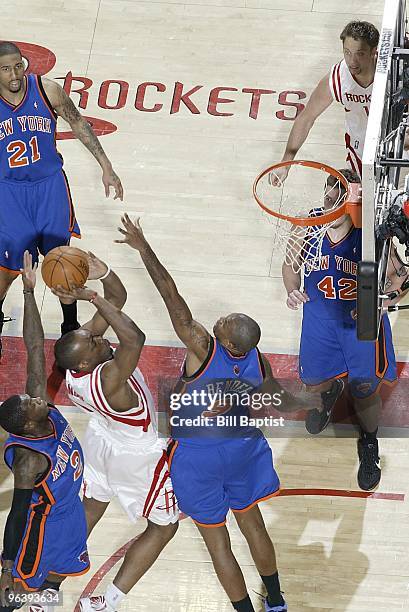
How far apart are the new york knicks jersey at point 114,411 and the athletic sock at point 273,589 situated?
92 centimetres

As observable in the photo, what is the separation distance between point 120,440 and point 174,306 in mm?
724

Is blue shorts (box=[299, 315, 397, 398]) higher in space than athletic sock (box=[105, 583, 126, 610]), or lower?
higher

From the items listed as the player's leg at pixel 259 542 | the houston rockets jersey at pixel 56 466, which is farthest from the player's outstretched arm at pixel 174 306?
the player's leg at pixel 259 542

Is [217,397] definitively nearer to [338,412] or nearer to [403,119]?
[338,412]

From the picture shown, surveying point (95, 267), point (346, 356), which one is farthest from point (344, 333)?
point (95, 267)

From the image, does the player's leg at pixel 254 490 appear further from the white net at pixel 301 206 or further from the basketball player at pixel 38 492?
the white net at pixel 301 206

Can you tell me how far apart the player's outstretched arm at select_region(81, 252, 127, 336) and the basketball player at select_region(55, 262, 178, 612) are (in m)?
0.36

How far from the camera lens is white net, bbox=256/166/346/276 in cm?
649

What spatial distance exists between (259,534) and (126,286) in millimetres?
2417

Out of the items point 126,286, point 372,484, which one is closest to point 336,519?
point 372,484

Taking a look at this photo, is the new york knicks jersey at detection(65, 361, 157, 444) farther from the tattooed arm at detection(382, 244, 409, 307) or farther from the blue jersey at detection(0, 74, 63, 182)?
the blue jersey at detection(0, 74, 63, 182)

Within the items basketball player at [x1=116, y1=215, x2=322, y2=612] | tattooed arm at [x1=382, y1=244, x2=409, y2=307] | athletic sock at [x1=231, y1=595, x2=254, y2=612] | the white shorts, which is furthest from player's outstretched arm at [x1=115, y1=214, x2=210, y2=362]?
tattooed arm at [x1=382, y1=244, x2=409, y2=307]

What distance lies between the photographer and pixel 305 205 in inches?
321

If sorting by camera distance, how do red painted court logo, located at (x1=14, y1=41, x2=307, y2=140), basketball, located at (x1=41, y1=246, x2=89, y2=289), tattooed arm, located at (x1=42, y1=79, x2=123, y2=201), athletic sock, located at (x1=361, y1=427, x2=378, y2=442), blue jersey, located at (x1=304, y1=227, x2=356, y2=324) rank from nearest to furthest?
basketball, located at (x1=41, y1=246, x2=89, y2=289)
blue jersey, located at (x1=304, y1=227, x2=356, y2=324)
athletic sock, located at (x1=361, y1=427, x2=378, y2=442)
tattooed arm, located at (x1=42, y1=79, x2=123, y2=201)
red painted court logo, located at (x1=14, y1=41, x2=307, y2=140)
